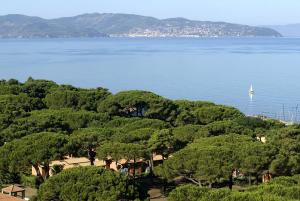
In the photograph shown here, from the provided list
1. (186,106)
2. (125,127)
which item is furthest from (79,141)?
(186,106)

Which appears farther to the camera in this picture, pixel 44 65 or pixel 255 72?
pixel 44 65

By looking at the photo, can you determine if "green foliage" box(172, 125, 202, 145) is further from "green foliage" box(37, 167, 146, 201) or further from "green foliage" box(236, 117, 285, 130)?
"green foliage" box(37, 167, 146, 201)

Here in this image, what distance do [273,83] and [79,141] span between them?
46.5 meters

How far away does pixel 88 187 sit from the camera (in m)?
14.1

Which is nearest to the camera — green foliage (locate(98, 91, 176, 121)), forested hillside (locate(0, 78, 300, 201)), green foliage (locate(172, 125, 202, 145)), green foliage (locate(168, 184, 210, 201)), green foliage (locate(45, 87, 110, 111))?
green foliage (locate(168, 184, 210, 201))

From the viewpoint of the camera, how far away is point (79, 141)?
68.0 ft

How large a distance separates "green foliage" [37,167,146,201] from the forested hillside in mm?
26

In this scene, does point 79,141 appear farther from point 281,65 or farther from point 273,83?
point 281,65

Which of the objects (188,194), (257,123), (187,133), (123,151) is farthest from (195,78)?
(188,194)

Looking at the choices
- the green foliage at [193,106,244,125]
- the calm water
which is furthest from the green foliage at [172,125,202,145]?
the calm water

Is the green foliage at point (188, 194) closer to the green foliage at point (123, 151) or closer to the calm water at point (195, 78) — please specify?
the green foliage at point (123, 151)

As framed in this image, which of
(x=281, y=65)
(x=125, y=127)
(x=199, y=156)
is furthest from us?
(x=281, y=65)

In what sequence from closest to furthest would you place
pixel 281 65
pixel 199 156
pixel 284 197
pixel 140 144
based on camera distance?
pixel 284 197 < pixel 199 156 < pixel 140 144 < pixel 281 65

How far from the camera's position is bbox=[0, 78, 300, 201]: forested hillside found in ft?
46.5
